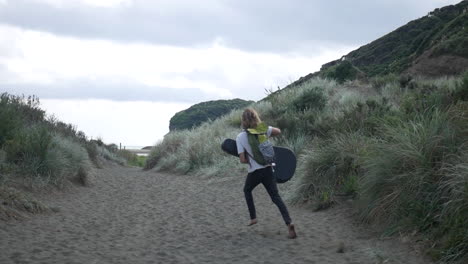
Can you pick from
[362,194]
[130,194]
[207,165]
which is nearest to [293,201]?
[362,194]

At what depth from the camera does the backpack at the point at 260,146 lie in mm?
7672

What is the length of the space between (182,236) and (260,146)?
1.69 meters

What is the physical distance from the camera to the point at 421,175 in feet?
23.0

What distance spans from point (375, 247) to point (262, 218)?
3.05m

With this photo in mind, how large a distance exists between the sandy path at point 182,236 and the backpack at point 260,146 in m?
1.08

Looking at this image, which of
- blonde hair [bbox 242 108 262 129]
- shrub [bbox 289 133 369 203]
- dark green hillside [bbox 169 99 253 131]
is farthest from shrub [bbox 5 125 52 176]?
dark green hillside [bbox 169 99 253 131]

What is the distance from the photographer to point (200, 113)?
58.2 m

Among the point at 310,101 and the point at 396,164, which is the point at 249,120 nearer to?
the point at 396,164

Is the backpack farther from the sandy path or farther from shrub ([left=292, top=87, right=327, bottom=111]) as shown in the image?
shrub ([left=292, top=87, right=327, bottom=111])

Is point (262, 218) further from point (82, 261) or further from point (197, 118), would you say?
point (197, 118)

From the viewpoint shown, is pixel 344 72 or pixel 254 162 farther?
pixel 344 72

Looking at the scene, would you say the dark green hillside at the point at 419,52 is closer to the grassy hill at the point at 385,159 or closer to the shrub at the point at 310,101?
the grassy hill at the point at 385,159

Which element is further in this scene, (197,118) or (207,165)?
(197,118)

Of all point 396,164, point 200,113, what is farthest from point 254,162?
point 200,113
